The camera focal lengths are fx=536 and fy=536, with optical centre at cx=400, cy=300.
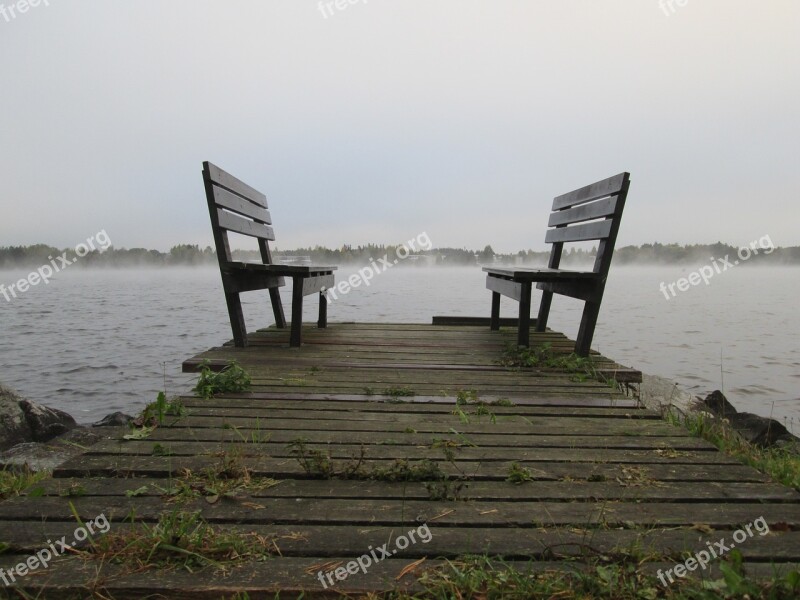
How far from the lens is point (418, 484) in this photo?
7.32 ft

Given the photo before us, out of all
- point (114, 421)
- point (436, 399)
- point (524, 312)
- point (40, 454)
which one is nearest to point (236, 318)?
point (40, 454)

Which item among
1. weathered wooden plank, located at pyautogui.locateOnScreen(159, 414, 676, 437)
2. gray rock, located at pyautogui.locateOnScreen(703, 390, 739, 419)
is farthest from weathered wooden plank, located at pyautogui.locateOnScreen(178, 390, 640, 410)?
gray rock, located at pyautogui.locateOnScreen(703, 390, 739, 419)

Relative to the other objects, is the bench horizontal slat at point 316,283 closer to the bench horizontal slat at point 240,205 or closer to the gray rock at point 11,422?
the bench horizontal slat at point 240,205

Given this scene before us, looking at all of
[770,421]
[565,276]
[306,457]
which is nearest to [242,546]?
[306,457]

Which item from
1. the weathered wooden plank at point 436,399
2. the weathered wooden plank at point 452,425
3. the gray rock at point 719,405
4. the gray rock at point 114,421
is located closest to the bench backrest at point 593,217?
the weathered wooden plank at point 436,399

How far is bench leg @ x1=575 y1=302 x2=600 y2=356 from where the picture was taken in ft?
15.7

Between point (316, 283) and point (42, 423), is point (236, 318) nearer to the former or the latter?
point (316, 283)

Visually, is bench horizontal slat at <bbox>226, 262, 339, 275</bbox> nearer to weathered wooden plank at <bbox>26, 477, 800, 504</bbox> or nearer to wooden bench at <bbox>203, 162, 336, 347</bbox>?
wooden bench at <bbox>203, 162, 336, 347</bbox>

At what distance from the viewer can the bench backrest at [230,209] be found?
5.08 meters

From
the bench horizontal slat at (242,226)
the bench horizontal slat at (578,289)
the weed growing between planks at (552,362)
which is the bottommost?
the weed growing between planks at (552,362)

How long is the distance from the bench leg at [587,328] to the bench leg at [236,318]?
126 inches

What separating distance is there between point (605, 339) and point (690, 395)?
178 inches

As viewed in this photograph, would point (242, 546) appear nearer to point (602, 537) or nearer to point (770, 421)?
point (602, 537)

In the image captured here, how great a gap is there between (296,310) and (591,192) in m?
3.23
